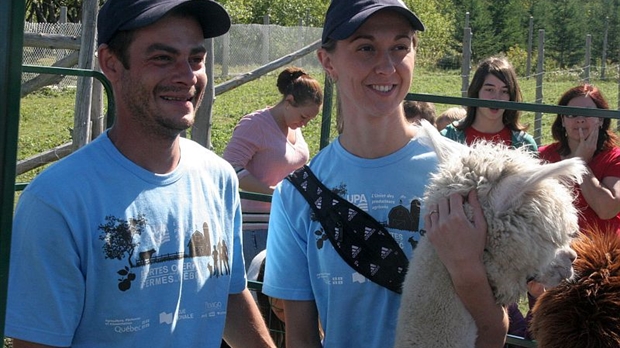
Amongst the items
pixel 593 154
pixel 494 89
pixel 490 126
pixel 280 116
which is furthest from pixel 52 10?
pixel 593 154

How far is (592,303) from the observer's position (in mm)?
2352

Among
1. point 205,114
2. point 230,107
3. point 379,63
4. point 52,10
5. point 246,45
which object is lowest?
point 52,10

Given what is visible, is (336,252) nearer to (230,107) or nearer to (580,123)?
(580,123)

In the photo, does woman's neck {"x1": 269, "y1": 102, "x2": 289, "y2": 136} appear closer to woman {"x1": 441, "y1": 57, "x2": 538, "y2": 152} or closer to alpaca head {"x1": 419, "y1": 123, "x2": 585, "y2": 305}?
woman {"x1": 441, "y1": 57, "x2": 538, "y2": 152}

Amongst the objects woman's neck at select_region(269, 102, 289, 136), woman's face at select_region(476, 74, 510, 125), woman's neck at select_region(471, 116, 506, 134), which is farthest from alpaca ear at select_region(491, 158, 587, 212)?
woman's neck at select_region(269, 102, 289, 136)

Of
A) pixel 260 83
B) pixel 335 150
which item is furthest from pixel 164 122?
pixel 260 83

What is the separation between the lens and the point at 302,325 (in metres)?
2.28

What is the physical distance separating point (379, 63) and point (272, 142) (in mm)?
3301

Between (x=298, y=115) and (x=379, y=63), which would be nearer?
(x=379, y=63)

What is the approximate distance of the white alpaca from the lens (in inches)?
77.6

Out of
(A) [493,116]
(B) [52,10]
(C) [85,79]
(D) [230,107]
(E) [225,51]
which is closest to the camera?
(A) [493,116]

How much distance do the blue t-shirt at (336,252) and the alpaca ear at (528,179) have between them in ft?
0.83

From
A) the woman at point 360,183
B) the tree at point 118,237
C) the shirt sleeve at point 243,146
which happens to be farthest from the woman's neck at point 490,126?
the tree at point 118,237

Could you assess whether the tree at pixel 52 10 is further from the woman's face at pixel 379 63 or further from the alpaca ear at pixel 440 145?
the alpaca ear at pixel 440 145
